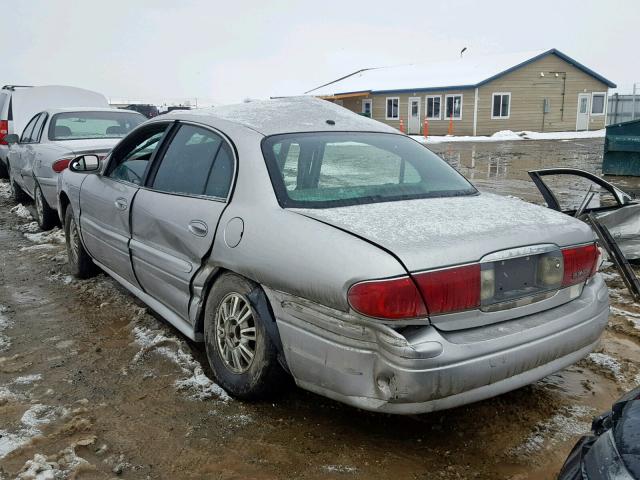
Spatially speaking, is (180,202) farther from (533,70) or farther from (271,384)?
(533,70)

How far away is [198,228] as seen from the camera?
318cm

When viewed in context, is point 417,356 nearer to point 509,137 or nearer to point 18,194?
point 18,194

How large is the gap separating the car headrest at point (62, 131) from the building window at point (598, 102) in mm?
33789

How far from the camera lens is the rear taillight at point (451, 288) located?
228 centimetres

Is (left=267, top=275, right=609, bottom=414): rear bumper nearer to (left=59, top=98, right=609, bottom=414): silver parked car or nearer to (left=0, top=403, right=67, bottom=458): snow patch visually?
(left=59, top=98, right=609, bottom=414): silver parked car

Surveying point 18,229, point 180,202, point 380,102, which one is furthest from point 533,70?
point 180,202

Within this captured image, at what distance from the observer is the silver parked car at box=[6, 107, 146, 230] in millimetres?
6969

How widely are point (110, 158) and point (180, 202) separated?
4.52ft

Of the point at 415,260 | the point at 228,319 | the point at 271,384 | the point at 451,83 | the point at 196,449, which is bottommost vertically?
the point at 196,449

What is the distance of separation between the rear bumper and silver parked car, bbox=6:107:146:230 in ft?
16.7

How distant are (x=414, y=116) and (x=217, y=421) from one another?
3252cm

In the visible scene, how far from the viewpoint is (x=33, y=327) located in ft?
14.0

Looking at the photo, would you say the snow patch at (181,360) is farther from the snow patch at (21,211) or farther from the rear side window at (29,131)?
the rear side window at (29,131)

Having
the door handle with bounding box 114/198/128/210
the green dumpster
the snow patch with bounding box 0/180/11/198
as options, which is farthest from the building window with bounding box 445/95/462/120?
the door handle with bounding box 114/198/128/210
